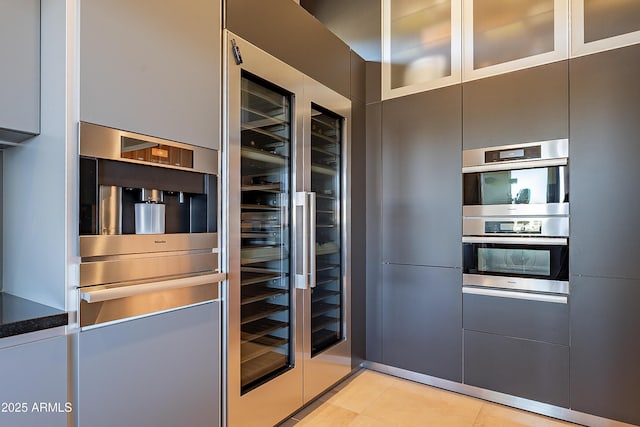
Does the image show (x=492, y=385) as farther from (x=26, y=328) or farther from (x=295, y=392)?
(x=26, y=328)

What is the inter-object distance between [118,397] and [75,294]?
417 mm

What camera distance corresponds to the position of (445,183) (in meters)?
2.54

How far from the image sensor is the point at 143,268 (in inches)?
55.1

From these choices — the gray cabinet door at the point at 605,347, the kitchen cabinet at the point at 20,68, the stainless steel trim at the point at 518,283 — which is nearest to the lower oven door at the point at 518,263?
the stainless steel trim at the point at 518,283

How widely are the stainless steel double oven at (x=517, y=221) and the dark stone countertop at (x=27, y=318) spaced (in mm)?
2259

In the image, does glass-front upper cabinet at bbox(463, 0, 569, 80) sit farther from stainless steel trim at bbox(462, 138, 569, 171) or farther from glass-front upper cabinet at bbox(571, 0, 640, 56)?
stainless steel trim at bbox(462, 138, 569, 171)

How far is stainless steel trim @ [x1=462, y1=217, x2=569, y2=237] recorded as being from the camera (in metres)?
2.15

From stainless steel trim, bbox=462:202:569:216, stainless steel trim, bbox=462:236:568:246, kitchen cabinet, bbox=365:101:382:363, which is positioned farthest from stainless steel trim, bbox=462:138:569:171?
kitchen cabinet, bbox=365:101:382:363

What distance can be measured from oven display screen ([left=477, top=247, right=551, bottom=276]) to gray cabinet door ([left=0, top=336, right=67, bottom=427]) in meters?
2.30

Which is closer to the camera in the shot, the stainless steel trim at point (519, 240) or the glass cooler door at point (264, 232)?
the glass cooler door at point (264, 232)

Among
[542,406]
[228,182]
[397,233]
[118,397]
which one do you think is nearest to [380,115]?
[397,233]

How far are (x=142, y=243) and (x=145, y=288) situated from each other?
176mm

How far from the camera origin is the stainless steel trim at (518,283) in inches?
85.4

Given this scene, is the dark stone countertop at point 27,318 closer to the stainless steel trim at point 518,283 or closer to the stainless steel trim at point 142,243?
the stainless steel trim at point 142,243
